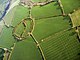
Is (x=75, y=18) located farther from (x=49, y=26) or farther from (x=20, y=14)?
(x=20, y=14)

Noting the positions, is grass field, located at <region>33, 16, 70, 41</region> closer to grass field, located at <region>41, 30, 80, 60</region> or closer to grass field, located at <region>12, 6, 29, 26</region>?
grass field, located at <region>41, 30, 80, 60</region>

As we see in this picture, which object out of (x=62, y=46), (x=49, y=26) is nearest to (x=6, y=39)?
(x=49, y=26)

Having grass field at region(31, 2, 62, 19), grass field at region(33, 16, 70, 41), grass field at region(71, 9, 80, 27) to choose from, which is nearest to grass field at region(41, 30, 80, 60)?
grass field at region(33, 16, 70, 41)

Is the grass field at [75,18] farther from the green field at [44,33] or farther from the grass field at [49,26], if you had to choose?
the grass field at [49,26]

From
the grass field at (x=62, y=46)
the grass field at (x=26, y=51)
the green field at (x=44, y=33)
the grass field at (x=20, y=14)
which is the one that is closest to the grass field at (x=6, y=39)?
the green field at (x=44, y=33)

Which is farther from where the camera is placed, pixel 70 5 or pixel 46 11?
pixel 46 11

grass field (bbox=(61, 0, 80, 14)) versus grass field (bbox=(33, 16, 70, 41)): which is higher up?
grass field (bbox=(61, 0, 80, 14))

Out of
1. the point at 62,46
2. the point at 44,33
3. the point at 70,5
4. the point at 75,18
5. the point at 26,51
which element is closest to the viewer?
the point at 62,46

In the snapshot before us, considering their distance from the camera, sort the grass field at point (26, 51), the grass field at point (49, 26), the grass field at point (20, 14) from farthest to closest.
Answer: the grass field at point (20, 14), the grass field at point (49, 26), the grass field at point (26, 51)

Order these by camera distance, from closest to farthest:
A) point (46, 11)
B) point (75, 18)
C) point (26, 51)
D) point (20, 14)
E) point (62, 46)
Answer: point (62, 46) → point (75, 18) → point (26, 51) → point (46, 11) → point (20, 14)

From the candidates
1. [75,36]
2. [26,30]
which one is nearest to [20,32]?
[26,30]

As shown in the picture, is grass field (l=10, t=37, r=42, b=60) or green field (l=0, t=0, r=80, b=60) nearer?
green field (l=0, t=0, r=80, b=60)
